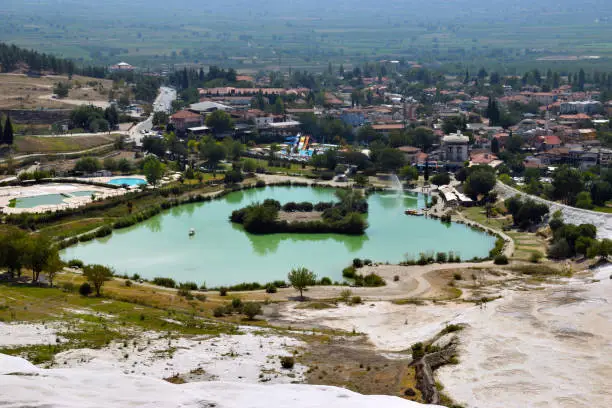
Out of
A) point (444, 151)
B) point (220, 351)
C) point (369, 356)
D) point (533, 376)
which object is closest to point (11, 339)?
point (220, 351)

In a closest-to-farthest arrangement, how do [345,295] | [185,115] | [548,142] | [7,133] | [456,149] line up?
[345,295] < [7,133] < [456,149] < [548,142] < [185,115]

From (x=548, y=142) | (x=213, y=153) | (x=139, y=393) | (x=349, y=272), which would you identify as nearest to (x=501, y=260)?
(x=349, y=272)

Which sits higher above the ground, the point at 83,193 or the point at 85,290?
the point at 85,290

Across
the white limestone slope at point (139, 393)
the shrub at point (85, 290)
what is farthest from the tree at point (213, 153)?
the white limestone slope at point (139, 393)

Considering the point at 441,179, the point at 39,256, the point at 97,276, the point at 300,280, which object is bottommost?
the point at 441,179

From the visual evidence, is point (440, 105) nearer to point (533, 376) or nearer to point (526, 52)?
point (533, 376)

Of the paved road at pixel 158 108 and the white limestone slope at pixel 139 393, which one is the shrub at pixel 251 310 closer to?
the white limestone slope at pixel 139 393

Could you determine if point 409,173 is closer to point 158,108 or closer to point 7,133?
point 7,133
